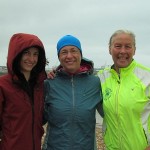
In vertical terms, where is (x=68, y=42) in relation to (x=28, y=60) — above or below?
above

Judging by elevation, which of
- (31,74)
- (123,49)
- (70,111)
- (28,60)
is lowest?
(70,111)

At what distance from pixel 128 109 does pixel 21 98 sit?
134 cm

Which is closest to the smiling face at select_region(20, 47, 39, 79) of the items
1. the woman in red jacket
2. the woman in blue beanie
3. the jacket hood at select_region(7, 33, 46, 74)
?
the woman in red jacket

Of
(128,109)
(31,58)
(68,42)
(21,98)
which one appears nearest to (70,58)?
(68,42)

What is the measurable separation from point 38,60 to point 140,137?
1.72 metres

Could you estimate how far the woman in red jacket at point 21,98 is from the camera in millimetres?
4465

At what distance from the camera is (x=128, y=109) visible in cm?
452

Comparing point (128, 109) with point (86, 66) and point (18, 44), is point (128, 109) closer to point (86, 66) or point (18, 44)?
point (86, 66)

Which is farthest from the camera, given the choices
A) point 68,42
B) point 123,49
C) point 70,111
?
point 68,42

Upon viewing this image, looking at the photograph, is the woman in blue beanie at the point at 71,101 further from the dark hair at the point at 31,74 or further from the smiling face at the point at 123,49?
the smiling face at the point at 123,49

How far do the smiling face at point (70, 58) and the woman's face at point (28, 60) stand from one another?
0.42m

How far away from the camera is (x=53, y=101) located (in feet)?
15.8

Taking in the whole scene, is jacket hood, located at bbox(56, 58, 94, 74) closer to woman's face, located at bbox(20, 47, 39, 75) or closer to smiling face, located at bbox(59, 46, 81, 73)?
smiling face, located at bbox(59, 46, 81, 73)

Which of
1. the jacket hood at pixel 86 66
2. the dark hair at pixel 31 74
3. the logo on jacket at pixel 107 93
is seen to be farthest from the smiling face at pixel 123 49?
the dark hair at pixel 31 74
